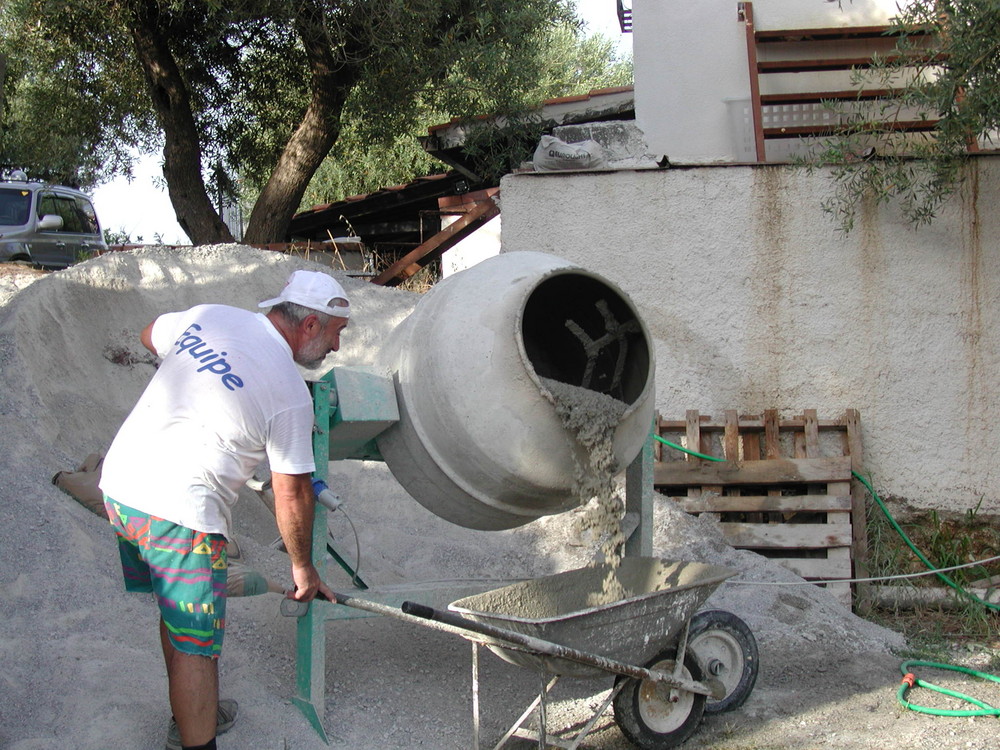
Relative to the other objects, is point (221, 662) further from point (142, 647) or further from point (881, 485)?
point (881, 485)

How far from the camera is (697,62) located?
7141 mm

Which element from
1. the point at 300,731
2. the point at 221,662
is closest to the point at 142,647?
the point at 221,662

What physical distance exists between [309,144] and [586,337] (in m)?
5.55

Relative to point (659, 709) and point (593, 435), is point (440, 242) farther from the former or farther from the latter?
point (659, 709)

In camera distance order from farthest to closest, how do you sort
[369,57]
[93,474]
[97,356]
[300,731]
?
[369,57], [97,356], [93,474], [300,731]

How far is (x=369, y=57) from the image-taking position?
815cm

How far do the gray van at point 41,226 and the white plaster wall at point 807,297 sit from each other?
5741mm

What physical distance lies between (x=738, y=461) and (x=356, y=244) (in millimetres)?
7400

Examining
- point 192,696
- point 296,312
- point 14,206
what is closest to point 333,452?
point 296,312

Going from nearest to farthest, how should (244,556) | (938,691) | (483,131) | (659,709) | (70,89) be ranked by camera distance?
(659,709) < (938,691) < (244,556) < (483,131) < (70,89)

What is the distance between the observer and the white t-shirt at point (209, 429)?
9.25ft

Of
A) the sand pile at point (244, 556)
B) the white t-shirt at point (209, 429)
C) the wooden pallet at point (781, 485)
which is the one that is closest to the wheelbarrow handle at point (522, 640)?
the white t-shirt at point (209, 429)

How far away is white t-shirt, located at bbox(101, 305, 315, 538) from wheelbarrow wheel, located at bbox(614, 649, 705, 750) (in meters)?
1.44

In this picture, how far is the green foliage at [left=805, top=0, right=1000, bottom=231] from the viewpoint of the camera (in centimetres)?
496
